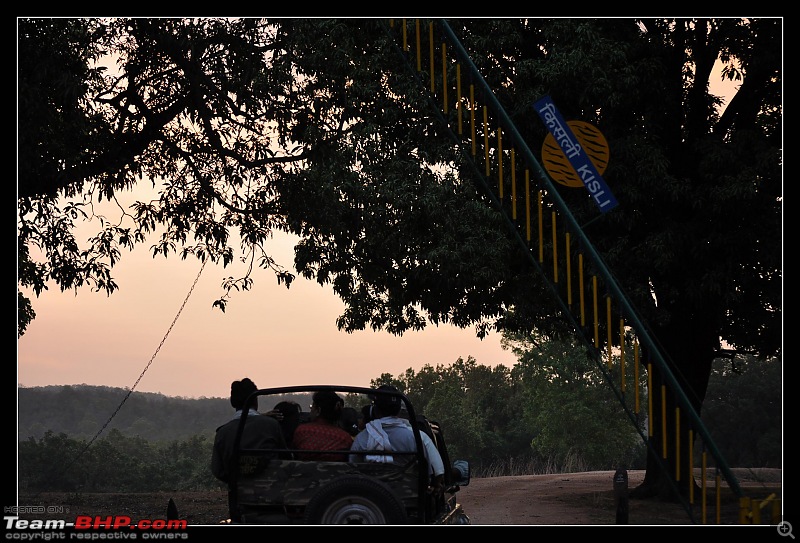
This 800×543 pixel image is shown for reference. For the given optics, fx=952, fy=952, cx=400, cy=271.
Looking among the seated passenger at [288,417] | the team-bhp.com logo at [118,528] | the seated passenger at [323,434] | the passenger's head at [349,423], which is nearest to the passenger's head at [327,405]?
the seated passenger at [323,434]

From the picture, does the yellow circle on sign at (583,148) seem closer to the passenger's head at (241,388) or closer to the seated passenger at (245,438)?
the passenger's head at (241,388)

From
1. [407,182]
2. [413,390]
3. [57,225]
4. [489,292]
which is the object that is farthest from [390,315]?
[413,390]

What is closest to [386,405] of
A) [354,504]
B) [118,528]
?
[354,504]

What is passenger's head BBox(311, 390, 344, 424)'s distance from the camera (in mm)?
7543

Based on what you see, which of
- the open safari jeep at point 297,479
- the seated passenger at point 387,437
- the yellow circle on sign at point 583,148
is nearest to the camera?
the open safari jeep at point 297,479

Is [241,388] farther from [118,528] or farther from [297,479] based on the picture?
[118,528]

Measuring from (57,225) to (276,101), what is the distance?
13.3 ft

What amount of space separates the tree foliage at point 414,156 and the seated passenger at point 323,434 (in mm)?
8071

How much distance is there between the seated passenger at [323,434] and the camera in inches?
294

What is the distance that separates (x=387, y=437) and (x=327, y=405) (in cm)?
54

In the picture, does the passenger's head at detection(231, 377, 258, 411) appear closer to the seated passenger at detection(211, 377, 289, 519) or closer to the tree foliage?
the seated passenger at detection(211, 377, 289, 519)

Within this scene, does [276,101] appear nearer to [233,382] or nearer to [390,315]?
[390,315]

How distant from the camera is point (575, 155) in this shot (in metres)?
14.1

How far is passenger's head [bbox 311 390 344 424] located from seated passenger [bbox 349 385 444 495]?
265 millimetres
